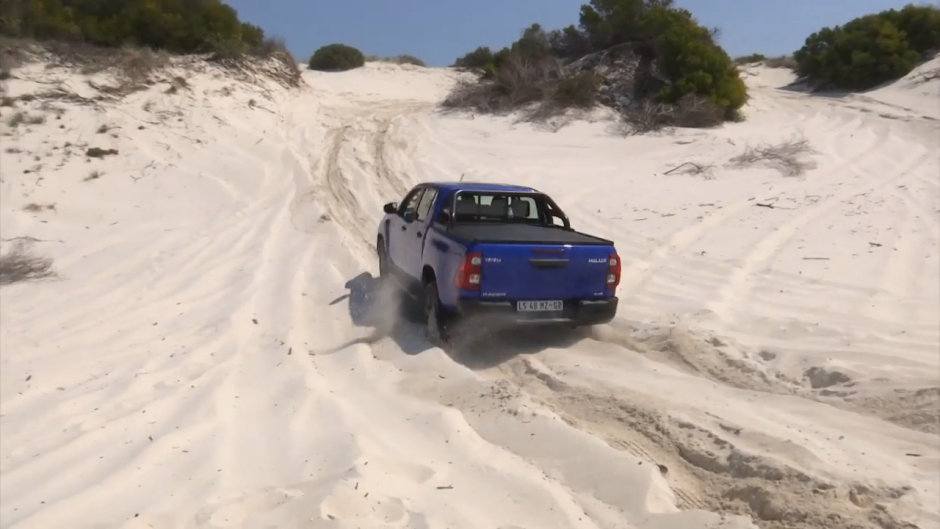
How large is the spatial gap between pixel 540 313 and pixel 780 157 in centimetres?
1187

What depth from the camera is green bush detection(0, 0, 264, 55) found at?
67.8 feet

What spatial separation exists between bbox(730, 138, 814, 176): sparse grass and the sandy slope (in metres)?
0.36

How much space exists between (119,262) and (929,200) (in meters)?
13.0

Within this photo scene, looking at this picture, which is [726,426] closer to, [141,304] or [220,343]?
[220,343]

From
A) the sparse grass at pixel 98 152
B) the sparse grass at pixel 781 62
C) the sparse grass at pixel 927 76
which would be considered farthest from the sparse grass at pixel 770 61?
the sparse grass at pixel 98 152

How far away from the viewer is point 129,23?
21703mm

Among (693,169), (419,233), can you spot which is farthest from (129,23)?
(419,233)

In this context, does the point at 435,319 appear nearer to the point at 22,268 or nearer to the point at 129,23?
the point at 22,268

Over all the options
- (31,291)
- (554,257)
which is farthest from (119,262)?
(554,257)

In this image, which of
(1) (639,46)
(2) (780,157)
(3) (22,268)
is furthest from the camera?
(1) (639,46)

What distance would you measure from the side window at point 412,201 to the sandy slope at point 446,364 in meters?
1.11

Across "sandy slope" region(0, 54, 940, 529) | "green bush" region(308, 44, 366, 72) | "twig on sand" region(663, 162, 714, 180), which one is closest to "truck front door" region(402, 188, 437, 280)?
"sandy slope" region(0, 54, 940, 529)

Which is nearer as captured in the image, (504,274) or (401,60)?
(504,274)

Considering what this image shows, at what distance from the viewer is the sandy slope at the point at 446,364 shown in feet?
14.0
